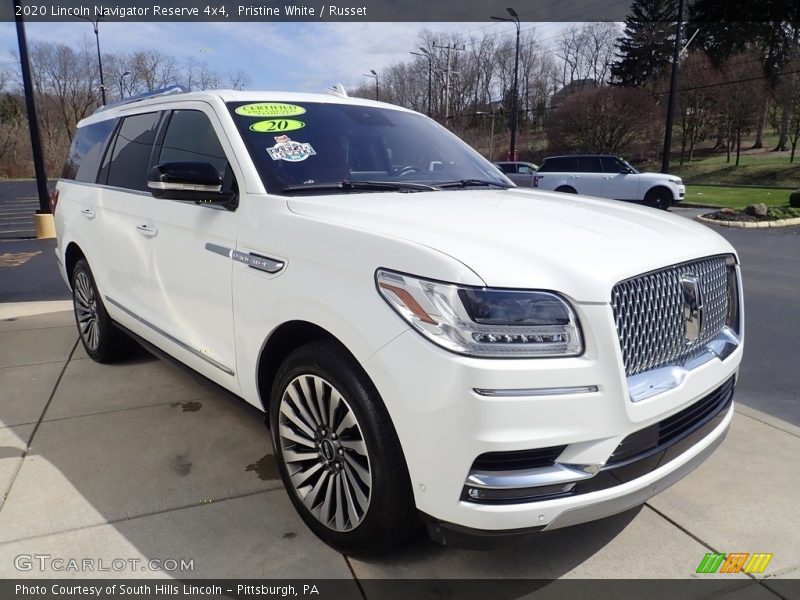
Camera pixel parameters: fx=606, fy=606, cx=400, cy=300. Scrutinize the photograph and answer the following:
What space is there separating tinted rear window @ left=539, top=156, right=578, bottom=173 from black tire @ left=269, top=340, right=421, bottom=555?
1912cm

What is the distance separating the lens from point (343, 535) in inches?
96.5

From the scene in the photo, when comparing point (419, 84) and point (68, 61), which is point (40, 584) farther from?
point (68, 61)

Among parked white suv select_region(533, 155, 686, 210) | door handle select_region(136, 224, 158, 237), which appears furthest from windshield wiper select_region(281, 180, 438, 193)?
parked white suv select_region(533, 155, 686, 210)

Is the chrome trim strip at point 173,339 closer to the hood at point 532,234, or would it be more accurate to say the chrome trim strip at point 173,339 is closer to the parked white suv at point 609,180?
the hood at point 532,234

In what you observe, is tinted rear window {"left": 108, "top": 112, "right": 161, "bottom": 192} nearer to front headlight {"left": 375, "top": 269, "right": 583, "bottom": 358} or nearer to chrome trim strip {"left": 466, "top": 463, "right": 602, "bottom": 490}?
front headlight {"left": 375, "top": 269, "right": 583, "bottom": 358}

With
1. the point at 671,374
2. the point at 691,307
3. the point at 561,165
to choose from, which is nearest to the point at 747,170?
the point at 561,165

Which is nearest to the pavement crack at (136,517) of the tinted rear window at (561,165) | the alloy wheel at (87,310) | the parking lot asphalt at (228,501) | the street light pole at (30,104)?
the parking lot asphalt at (228,501)

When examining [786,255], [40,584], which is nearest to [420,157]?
[40,584]

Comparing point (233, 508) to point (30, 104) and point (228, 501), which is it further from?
point (30, 104)

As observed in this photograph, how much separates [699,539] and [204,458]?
2.55m

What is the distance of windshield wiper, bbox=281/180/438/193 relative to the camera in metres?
2.92

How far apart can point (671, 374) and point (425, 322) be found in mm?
958

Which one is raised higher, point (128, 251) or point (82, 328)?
point (128, 251)

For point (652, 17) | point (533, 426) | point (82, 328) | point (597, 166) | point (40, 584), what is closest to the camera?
point (533, 426)
